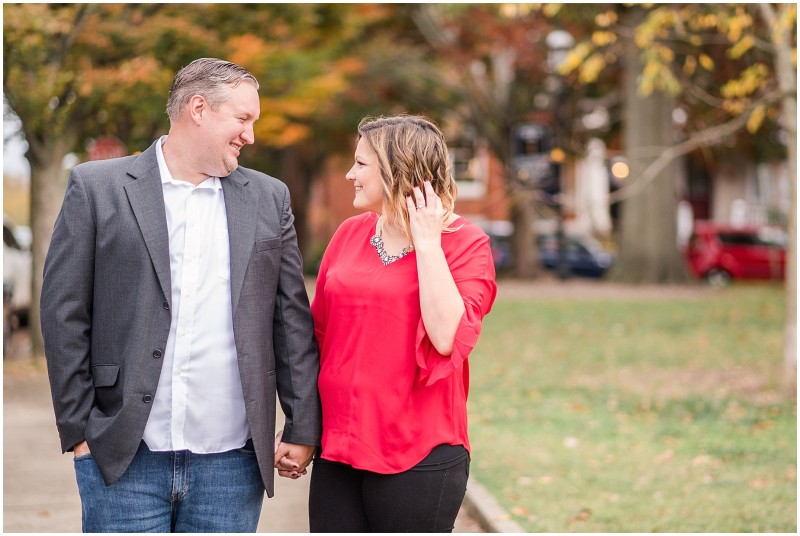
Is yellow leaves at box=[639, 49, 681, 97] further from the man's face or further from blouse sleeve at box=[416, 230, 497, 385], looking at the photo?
the man's face

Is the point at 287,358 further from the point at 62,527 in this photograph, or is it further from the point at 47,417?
the point at 47,417

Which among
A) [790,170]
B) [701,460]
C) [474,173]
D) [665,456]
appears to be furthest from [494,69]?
[701,460]

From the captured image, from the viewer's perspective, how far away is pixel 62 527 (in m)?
6.54

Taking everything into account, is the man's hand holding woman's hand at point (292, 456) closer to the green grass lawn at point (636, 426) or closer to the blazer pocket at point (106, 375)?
the blazer pocket at point (106, 375)

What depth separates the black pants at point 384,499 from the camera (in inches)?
134

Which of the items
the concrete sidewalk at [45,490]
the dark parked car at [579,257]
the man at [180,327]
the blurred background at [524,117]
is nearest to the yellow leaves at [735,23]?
the blurred background at [524,117]

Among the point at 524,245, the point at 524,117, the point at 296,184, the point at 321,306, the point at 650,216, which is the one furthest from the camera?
the point at 296,184

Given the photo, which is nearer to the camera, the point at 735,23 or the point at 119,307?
the point at 119,307

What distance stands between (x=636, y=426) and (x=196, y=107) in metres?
6.94

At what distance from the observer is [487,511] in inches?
262

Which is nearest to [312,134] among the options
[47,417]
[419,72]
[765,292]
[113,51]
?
[419,72]

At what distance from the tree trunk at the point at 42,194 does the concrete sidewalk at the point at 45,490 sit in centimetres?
373

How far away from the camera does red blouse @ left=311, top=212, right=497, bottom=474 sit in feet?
11.1

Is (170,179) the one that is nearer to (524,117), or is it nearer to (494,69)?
(524,117)
